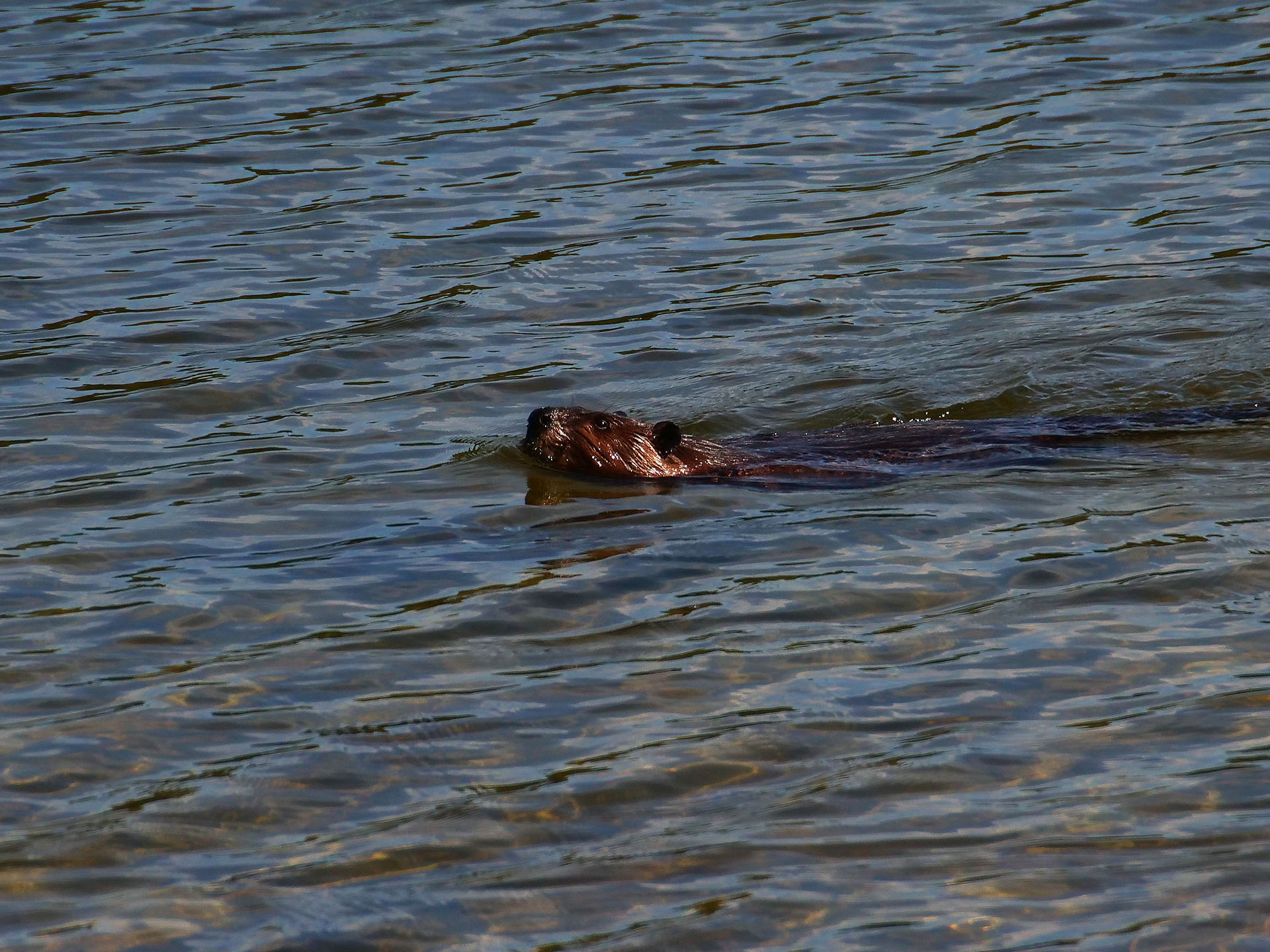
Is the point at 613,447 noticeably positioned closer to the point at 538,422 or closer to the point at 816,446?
the point at 538,422

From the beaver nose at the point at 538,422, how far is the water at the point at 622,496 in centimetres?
27

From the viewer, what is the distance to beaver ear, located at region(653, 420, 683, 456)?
834cm

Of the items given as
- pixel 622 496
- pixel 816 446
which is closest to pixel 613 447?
pixel 622 496

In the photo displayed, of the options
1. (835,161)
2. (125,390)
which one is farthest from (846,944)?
(835,161)

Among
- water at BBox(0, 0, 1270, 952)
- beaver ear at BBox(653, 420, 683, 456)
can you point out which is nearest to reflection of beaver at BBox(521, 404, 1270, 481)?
beaver ear at BBox(653, 420, 683, 456)

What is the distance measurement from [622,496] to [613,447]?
0.24 m

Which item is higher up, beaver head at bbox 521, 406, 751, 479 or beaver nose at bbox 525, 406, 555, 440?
beaver nose at bbox 525, 406, 555, 440

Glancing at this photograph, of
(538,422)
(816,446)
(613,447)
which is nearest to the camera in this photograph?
(538,422)

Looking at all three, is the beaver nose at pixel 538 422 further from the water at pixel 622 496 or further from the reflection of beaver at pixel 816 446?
the water at pixel 622 496

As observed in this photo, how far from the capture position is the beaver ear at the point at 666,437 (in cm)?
834

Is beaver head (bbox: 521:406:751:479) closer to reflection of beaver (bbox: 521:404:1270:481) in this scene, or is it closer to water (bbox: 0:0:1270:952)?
reflection of beaver (bbox: 521:404:1270:481)

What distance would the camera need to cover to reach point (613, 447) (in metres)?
8.45

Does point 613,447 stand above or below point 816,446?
above

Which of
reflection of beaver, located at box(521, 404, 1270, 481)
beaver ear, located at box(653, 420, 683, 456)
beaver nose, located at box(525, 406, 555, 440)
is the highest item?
beaver nose, located at box(525, 406, 555, 440)
